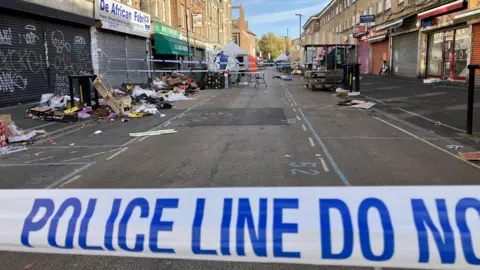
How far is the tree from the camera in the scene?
14131 cm

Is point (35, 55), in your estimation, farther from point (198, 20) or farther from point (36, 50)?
point (198, 20)

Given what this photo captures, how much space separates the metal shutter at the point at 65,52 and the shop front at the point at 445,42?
20525 mm

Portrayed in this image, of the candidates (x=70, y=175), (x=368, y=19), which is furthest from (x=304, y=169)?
(x=368, y=19)

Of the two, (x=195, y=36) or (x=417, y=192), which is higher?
(x=195, y=36)

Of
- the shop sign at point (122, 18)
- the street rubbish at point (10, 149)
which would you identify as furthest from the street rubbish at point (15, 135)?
the shop sign at point (122, 18)

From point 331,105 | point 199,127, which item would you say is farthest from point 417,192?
point 331,105

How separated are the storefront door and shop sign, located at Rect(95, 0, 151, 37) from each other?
2034 centimetres

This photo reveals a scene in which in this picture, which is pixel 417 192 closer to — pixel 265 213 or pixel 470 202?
pixel 470 202

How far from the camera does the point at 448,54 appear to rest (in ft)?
82.2

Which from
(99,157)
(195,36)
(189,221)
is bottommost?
(99,157)

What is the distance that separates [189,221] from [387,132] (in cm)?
919

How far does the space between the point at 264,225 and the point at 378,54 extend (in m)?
42.6

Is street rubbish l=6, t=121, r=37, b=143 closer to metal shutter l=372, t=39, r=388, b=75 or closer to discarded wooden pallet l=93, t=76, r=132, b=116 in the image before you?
discarded wooden pallet l=93, t=76, r=132, b=116

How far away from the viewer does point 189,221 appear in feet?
7.04
